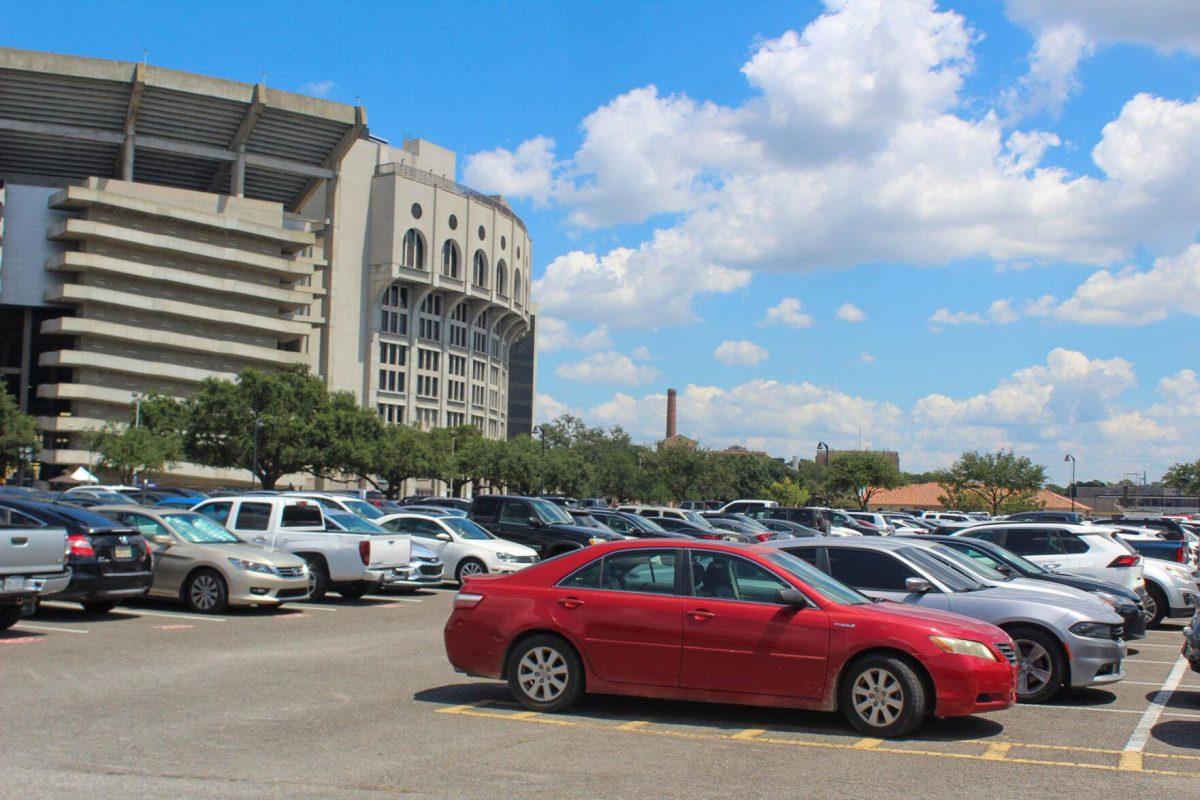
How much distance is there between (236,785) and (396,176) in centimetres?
10722

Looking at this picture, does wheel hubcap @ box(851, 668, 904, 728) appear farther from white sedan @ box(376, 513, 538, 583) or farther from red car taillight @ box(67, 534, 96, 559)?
white sedan @ box(376, 513, 538, 583)

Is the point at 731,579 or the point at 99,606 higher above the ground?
the point at 731,579

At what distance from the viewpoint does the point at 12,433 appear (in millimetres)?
70625

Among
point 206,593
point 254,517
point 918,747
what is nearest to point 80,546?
point 206,593

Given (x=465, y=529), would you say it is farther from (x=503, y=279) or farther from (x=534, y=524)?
(x=503, y=279)

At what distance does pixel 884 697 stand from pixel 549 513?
62.1 feet

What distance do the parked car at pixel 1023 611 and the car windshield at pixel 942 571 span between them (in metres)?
0.01

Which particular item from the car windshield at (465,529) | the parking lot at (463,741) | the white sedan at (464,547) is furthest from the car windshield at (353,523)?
the parking lot at (463,741)

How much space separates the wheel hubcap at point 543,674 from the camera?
9.54 m

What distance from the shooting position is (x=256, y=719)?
9.09 meters

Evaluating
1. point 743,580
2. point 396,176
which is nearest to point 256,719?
point 743,580

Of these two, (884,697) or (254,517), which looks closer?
(884,697)

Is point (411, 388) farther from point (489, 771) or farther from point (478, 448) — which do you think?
point (489, 771)

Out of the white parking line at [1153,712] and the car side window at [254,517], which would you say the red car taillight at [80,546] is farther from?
the white parking line at [1153,712]
